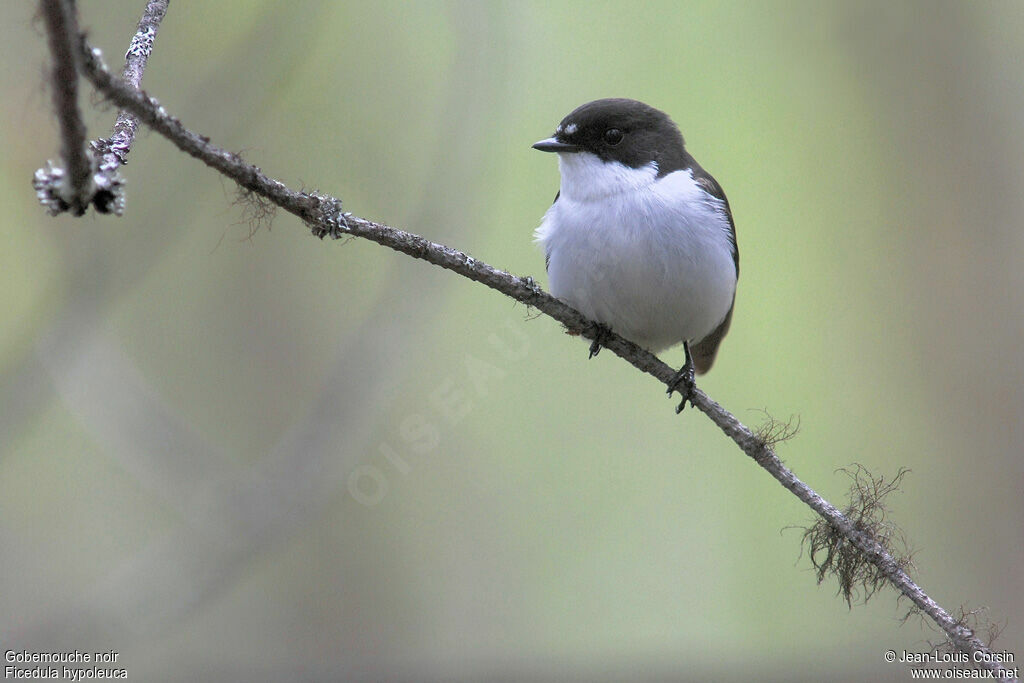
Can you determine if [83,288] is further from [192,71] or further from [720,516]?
[720,516]

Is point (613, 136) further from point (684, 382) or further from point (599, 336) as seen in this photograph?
point (684, 382)

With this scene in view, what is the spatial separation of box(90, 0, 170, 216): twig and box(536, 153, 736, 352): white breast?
2.00m

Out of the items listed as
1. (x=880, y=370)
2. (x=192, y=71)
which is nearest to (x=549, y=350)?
(x=880, y=370)

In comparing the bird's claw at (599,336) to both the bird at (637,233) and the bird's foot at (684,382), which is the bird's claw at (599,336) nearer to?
the bird at (637,233)

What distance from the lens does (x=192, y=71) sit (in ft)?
16.7

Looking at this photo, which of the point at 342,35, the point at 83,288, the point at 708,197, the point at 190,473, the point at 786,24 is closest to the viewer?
the point at 83,288

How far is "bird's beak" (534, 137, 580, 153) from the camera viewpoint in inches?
157

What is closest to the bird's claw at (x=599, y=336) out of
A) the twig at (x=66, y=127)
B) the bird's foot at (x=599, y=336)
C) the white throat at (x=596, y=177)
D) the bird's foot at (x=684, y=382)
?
the bird's foot at (x=599, y=336)

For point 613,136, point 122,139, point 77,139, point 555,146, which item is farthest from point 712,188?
point 77,139

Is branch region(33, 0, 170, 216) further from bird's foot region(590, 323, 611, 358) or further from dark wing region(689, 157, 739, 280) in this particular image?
dark wing region(689, 157, 739, 280)

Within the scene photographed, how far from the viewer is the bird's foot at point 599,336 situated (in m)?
3.70

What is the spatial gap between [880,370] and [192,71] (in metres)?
4.79

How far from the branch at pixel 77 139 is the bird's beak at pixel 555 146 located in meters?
1.98

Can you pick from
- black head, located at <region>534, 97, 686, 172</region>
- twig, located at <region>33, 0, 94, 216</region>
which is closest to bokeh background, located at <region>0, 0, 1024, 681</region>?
black head, located at <region>534, 97, 686, 172</region>
